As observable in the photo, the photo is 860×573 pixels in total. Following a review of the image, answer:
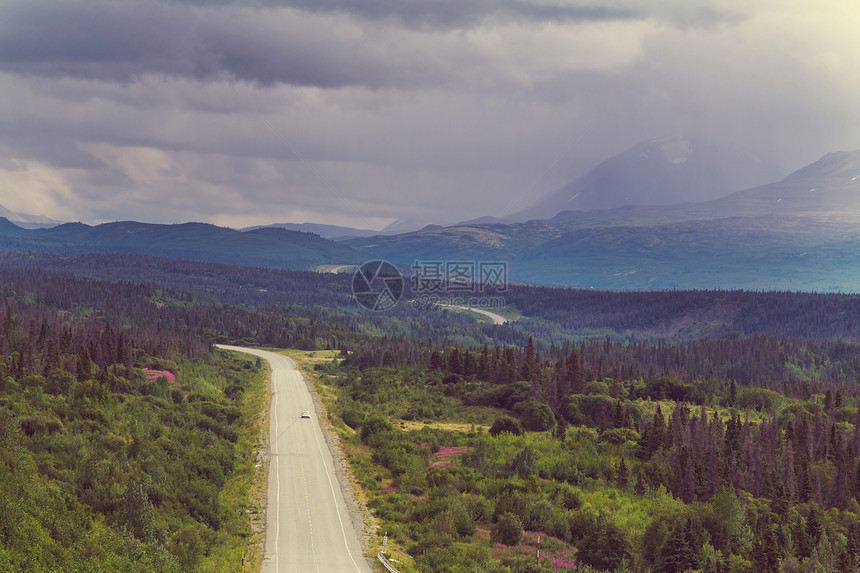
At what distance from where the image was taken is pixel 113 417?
241 ft

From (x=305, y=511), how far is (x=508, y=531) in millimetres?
16781

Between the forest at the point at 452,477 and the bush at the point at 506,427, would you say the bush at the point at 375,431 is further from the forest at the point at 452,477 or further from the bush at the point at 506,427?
the bush at the point at 506,427

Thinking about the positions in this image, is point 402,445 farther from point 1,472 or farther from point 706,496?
point 1,472

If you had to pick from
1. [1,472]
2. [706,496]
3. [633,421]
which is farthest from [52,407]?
[633,421]

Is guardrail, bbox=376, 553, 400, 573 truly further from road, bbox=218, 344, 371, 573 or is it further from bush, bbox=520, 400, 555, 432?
bush, bbox=520, 400, 555, 432

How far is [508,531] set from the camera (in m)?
51.6

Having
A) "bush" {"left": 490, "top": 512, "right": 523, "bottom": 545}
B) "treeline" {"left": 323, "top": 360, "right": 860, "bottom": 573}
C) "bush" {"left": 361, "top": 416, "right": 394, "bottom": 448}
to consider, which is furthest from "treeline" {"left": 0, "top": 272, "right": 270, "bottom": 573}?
"bush" {"left": 490, "top": 512, "right": 523, "bottom": 545}

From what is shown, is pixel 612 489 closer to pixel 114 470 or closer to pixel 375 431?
pixel 375 431

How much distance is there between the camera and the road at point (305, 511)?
44.3m

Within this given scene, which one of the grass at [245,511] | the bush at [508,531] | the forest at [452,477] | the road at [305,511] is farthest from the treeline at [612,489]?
the grass at [245,511]

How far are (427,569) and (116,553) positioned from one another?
62.6ft

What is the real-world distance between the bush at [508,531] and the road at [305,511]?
437 inches

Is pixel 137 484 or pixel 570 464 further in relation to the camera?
pixel 570 464

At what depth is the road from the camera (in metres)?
44.3
